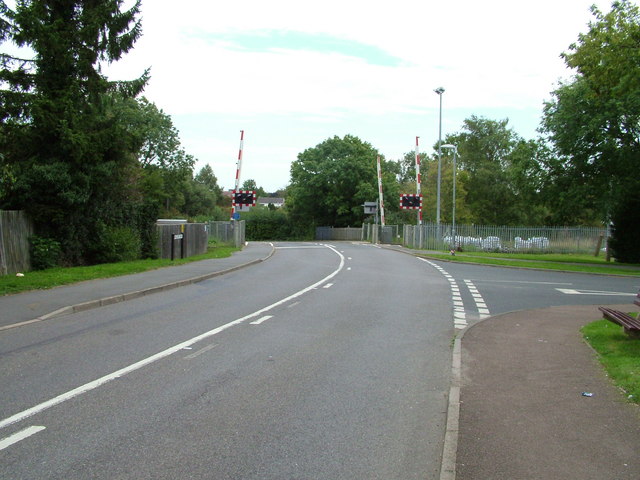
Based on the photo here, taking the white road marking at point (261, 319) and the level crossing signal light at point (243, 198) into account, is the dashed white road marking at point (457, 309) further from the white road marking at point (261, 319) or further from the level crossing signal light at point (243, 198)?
the level crossing signal light at point (243, 198)

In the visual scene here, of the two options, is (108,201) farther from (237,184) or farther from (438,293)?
(237,184)

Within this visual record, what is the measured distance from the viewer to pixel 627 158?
29578 mm

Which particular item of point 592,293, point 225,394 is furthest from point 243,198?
point 225,394

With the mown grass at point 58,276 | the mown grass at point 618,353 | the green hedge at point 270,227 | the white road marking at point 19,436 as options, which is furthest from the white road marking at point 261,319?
the green hedge at point 270,227

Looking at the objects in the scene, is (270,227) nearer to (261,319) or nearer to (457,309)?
(457,309)

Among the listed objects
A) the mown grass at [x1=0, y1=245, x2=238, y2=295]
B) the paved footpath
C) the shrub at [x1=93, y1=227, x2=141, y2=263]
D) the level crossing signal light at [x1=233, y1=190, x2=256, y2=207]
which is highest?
the level crossing signal light at [x1=233, y1=190, x2=256, y2=207]

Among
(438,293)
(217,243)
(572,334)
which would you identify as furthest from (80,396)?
(217,243)

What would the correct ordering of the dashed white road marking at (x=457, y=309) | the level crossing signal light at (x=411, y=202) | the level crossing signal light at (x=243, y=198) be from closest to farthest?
the dashed white road marking at (x=457, y=309)
the level crossing signal light at (x=243, y=198)
the level crossing signal light at (x=411, y=202)

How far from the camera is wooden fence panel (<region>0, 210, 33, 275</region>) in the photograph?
1731cm

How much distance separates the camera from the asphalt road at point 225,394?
4.35m

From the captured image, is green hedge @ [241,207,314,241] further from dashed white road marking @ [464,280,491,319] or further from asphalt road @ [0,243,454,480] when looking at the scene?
asphalt road @ [0,243,454,480]

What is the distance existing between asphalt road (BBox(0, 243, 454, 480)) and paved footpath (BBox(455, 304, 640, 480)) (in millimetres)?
338

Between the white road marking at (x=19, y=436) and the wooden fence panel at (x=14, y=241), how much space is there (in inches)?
545

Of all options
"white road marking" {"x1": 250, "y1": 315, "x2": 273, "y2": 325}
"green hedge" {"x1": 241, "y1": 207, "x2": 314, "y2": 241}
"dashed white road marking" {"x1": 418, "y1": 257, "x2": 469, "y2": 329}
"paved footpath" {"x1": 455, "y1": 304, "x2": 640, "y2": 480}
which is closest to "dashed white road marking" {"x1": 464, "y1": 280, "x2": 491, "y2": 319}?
"dashed white road marking" {"x1": 418, "y1": 257, "x2": 469, "y2": 329}
